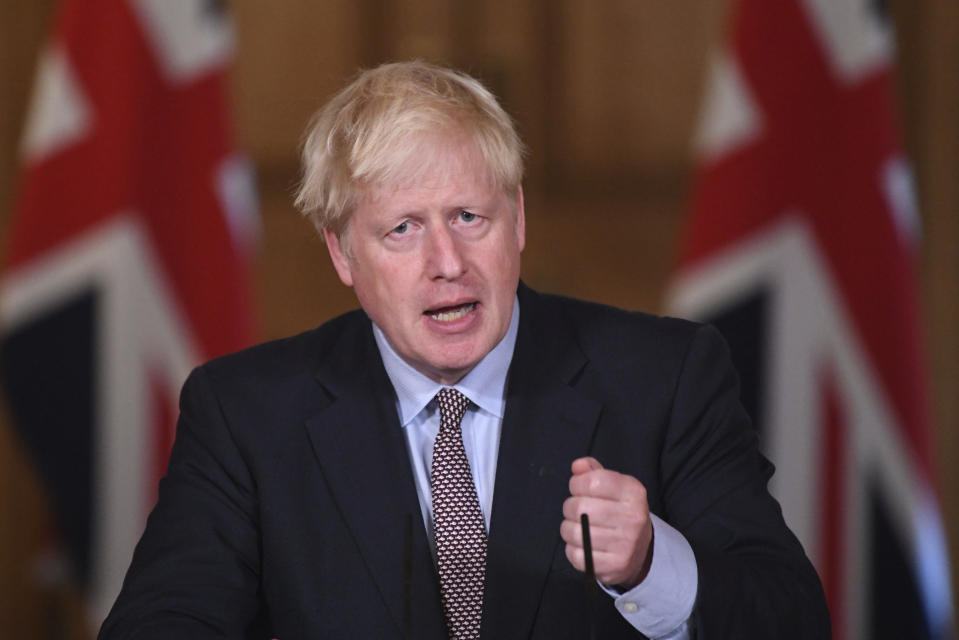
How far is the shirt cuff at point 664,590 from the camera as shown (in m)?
1.52

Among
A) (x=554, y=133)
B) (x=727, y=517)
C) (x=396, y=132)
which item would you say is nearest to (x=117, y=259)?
(x=554, y=133)

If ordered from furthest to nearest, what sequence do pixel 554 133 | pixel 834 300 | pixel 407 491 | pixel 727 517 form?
1. pixel 554 133
2. pixel 834 300
3. pixel 407 491
4. pixel 727 517

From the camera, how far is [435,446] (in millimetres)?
1864

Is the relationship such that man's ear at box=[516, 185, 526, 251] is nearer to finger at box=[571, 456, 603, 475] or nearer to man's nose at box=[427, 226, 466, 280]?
man's nose at box=[427, 226, 466, 280]

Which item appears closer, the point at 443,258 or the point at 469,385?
the point at 443,258

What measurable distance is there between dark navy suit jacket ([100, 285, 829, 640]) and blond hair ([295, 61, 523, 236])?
0.94ft

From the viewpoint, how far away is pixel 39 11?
3809mm

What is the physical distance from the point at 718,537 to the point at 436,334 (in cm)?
48

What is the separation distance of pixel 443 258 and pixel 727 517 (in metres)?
0.52

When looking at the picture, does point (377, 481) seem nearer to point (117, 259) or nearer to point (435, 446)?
point (435, 446)

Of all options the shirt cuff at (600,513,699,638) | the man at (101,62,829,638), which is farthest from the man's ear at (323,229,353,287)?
the shirt cuff at (600,513,699,638)

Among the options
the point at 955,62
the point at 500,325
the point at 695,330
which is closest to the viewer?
the point at 500,325

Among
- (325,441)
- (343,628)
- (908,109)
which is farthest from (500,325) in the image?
(908,109)

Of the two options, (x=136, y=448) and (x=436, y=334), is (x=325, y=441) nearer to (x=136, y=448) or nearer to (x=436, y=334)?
(x=436, y=334)
